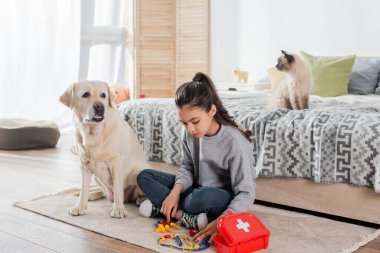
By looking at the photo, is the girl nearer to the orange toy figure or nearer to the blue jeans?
the blue jeans

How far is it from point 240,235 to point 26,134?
2956 mm

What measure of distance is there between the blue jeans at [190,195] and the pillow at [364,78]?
2185 mm

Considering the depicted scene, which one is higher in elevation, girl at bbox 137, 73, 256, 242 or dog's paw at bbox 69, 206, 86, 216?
girl at bbox 137, 73, 256, 242

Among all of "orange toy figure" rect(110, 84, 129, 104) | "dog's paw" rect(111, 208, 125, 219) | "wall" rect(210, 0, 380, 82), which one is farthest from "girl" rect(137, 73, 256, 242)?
"orange toy figure" rect(110, 84, 129, 104)

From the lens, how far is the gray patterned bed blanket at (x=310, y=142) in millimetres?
2215

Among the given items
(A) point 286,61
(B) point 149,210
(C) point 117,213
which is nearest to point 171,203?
(B) point 149,210

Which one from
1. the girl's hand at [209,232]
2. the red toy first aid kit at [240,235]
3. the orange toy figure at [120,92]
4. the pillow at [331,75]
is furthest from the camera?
the orange toy figure at [120,92]

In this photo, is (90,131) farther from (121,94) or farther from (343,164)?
(121,94)

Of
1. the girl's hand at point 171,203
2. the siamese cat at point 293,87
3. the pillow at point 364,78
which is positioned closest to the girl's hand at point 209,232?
the girl's hand at point 171,203

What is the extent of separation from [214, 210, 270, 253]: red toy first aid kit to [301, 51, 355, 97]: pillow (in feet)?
7.22

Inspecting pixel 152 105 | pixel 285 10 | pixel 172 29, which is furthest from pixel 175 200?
pixel 172 29

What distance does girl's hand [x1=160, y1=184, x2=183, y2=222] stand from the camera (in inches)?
85.7

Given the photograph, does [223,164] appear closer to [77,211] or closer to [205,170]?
[205,170]

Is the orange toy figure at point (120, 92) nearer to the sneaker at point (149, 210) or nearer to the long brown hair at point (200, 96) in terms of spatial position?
the sneaker at point (149, 210)
